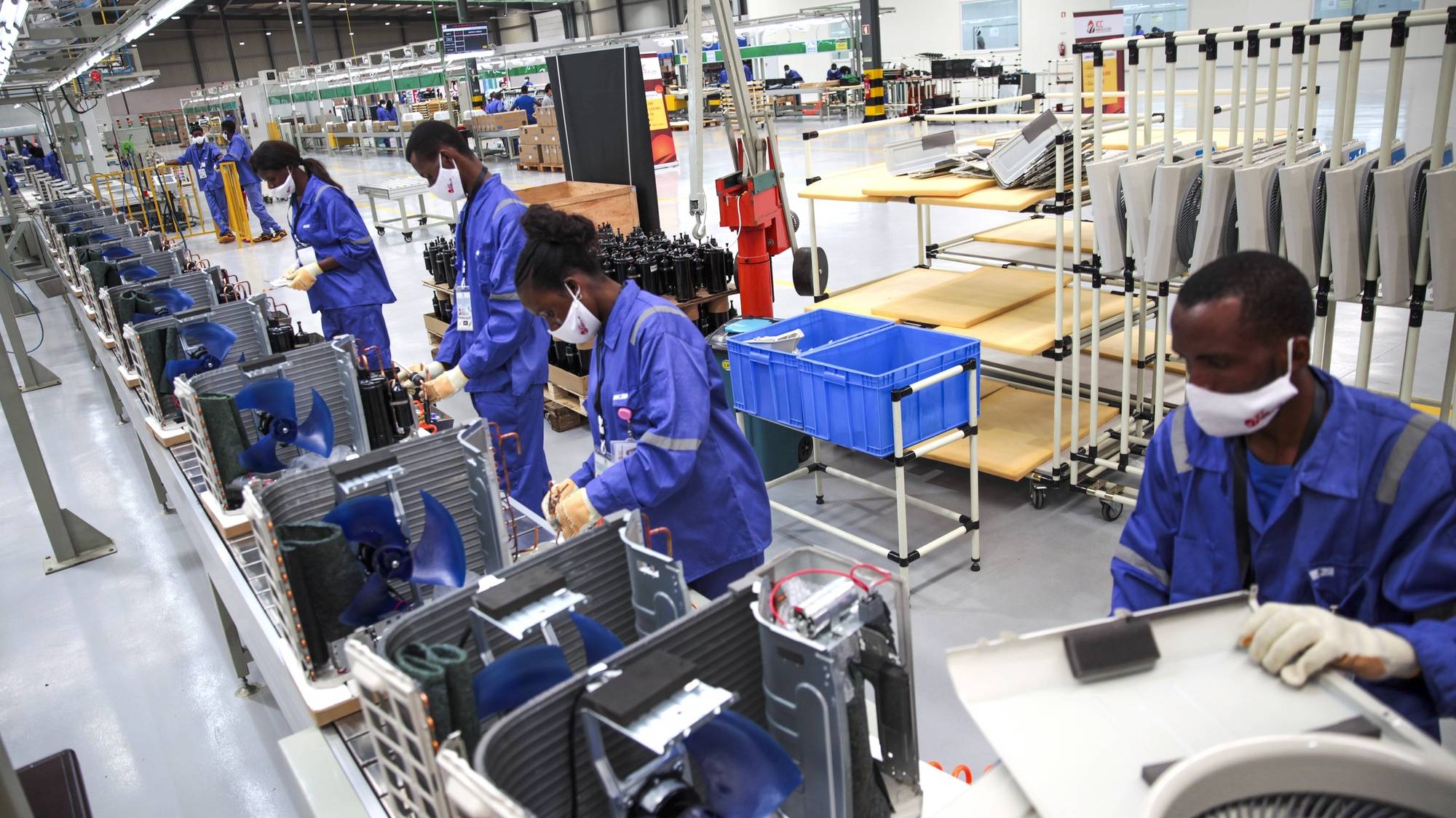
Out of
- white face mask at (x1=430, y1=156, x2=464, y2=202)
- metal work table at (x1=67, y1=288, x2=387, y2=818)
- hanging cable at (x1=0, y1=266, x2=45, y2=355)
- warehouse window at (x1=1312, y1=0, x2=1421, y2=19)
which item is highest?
warehouse window at (x1=1312, y1=0, x2=1421, y2=19)

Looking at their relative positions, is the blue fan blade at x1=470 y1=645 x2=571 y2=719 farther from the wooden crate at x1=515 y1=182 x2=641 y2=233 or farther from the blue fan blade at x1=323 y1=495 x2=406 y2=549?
the wooden crate at x1=515 y1=182 x2=641 y2=233

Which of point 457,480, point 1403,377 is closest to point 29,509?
point 457,480

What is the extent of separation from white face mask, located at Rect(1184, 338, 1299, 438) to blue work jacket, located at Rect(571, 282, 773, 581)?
3.32 ft

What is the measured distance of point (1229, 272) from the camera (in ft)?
4.34

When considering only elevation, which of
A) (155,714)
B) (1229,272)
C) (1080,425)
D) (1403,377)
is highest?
(1229,272)

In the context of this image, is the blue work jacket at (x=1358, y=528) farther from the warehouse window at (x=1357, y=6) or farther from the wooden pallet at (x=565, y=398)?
the warehouse window at (x=1357, y=6)

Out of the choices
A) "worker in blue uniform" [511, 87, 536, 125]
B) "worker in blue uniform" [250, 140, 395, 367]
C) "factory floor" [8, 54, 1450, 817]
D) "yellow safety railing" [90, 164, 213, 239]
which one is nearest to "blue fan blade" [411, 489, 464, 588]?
"factory floor" [8, 54, 1450, 817]

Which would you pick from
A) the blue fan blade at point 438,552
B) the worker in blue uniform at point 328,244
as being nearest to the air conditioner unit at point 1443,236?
the blue fan blade at point 438,552

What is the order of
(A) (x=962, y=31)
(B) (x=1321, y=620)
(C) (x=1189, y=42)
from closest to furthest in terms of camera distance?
(B) (x=1321, y=620), (C) (x=1189, y=42), (A) (x=962, y=31)

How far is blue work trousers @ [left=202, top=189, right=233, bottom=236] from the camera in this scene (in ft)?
41.7

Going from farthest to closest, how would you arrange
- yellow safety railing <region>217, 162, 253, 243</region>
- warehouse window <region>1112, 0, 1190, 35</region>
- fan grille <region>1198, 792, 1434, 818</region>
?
warehouse window <region>1112, 0, 1190, 35</region> → yellow safety railing <region>217, 162, 253, 243</region> → fan grille <region>1198, 792, 1434, 818</region>

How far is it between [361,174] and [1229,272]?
20.4 metres

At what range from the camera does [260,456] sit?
91.9 inches

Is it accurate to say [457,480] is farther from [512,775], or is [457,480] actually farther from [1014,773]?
[1014,773]
